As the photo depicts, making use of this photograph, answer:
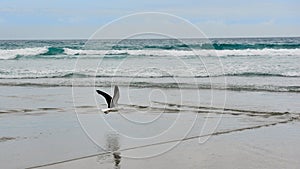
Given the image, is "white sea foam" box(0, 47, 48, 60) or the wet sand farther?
"white sea foam" box(0, 47, 48, 60)

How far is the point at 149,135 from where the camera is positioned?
9.40 m

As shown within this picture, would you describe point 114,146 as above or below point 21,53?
below

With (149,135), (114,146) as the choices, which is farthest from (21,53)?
(114,146)

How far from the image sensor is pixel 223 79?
22422mm

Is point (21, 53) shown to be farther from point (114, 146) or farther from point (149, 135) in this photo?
point (114, 146)

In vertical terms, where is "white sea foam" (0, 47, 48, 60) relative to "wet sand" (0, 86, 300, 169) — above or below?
above

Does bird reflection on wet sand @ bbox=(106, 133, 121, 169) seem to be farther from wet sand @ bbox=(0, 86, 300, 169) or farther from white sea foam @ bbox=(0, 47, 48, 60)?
white sea foam @ bbox=(0, 47, 48, 60)

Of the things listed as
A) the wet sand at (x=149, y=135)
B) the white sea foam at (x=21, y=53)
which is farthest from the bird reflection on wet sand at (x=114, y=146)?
the white sea foam at (x=21, y=53)

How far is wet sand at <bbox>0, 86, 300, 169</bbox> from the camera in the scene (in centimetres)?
724

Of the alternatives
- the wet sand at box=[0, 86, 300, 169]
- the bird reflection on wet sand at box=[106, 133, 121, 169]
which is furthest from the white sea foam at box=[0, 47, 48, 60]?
the bird reflection on wet sand at box=[106, 133, 121, 169]

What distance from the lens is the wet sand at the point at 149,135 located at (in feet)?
23.7

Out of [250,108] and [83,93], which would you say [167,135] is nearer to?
[250,108]

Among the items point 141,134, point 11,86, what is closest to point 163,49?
point 11,86

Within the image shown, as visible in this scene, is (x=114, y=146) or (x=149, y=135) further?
(x=149, y=135)
